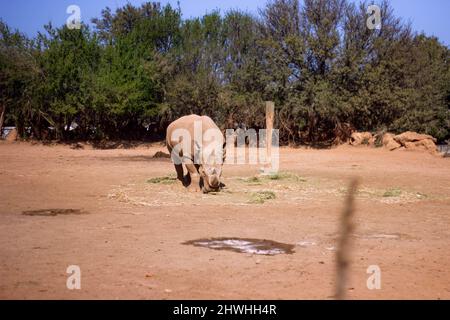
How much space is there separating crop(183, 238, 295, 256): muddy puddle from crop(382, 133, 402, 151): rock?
22.2 metres

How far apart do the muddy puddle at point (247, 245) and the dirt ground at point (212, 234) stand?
22cm

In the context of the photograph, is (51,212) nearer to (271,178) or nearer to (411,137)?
(271,178)

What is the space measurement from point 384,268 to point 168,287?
2.84 m

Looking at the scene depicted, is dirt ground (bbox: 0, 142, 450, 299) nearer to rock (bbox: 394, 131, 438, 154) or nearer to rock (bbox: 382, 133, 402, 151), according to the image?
rock (bbox: 394, 131, 438, 154)

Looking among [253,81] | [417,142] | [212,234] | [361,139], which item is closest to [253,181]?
[212,234]

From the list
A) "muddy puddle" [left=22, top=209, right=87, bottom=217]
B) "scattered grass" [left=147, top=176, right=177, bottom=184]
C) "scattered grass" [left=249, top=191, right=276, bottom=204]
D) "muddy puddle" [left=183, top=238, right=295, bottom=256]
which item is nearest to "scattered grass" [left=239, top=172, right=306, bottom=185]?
"scattered grass" [left=147, top=176, right=177, bottom=184]

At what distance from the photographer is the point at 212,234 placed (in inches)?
359

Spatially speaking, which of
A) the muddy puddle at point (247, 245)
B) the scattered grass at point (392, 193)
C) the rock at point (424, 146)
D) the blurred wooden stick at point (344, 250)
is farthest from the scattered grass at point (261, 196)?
the rock at point (424, 146)

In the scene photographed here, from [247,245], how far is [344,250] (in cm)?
141

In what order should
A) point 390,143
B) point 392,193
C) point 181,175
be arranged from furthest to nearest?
1. point 390,143
2. point 181,175
3. point 392,193

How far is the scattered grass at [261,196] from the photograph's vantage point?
13.0 meters

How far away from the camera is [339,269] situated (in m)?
7.00

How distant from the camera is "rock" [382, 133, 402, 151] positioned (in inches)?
1150
